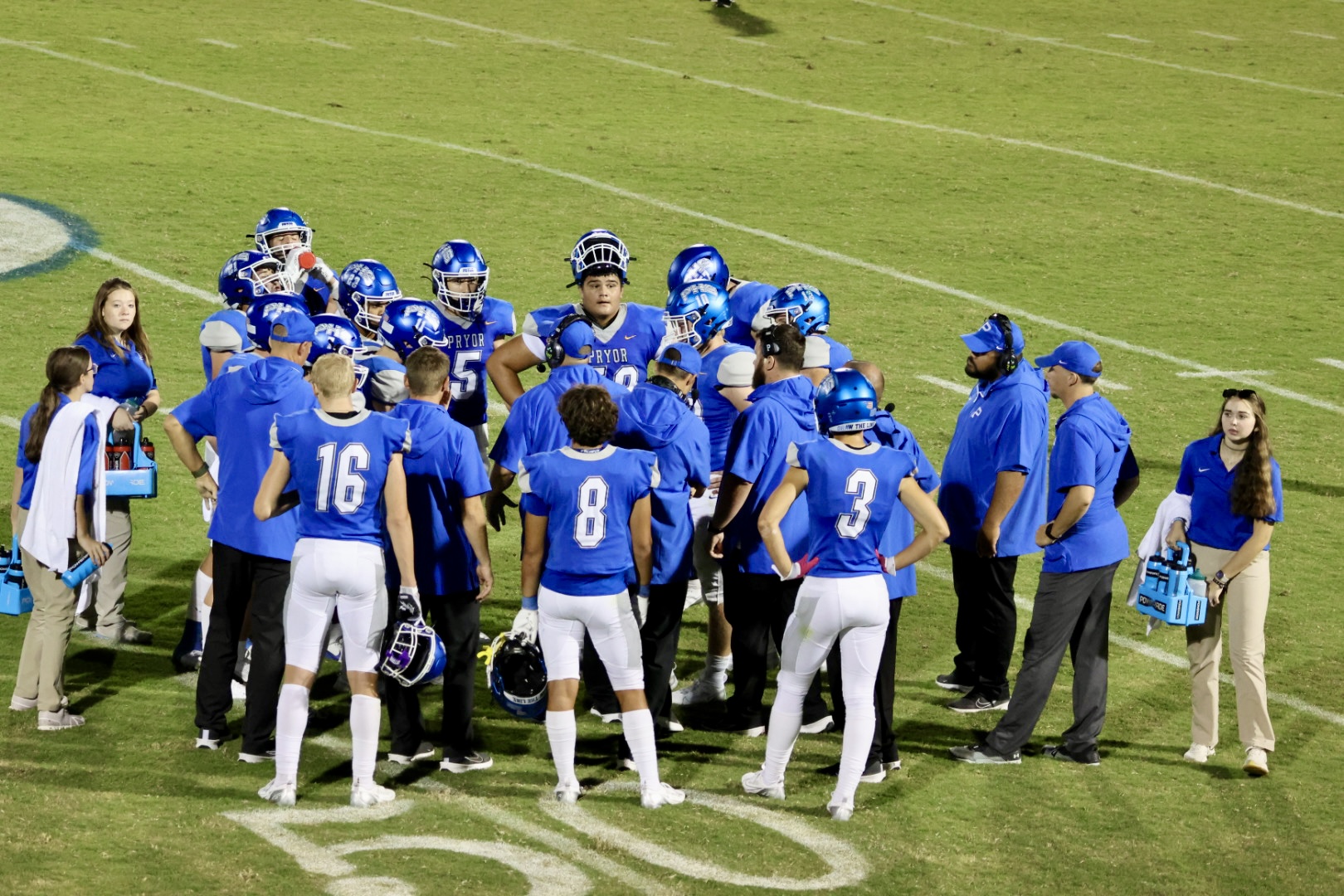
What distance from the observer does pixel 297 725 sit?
6.56m

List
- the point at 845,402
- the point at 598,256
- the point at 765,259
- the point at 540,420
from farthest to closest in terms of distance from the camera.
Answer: the point at 765,259 < the point at 598,256 < the point at 540,420 < the point at 845,402

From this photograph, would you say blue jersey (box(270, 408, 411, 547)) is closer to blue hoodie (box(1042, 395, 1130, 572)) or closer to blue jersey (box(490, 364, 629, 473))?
blue jersey (box(490, 364, 629, 473))

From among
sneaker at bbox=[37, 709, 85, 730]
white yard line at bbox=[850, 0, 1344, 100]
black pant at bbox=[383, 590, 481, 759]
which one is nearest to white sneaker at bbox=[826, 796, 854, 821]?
black pant at bbox=[383, 590, 481, 759]

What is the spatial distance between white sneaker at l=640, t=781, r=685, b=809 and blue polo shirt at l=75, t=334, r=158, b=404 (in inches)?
141

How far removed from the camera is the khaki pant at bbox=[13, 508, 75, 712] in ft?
24.1

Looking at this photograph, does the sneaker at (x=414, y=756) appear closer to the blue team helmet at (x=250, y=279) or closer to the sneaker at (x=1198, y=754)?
the blue team helmet at (x=250, y=279)

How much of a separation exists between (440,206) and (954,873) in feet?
43.7

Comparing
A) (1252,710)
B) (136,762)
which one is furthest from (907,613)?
(136,762)

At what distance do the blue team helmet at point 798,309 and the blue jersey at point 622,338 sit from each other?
1.81ft

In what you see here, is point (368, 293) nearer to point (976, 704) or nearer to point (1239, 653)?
point (976, 704)

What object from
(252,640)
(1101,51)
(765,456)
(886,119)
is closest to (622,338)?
(765,456)

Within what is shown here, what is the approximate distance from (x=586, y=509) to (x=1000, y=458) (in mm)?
2216

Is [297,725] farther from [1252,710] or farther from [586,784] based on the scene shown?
[1252,710]

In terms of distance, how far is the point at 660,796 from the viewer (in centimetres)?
674
